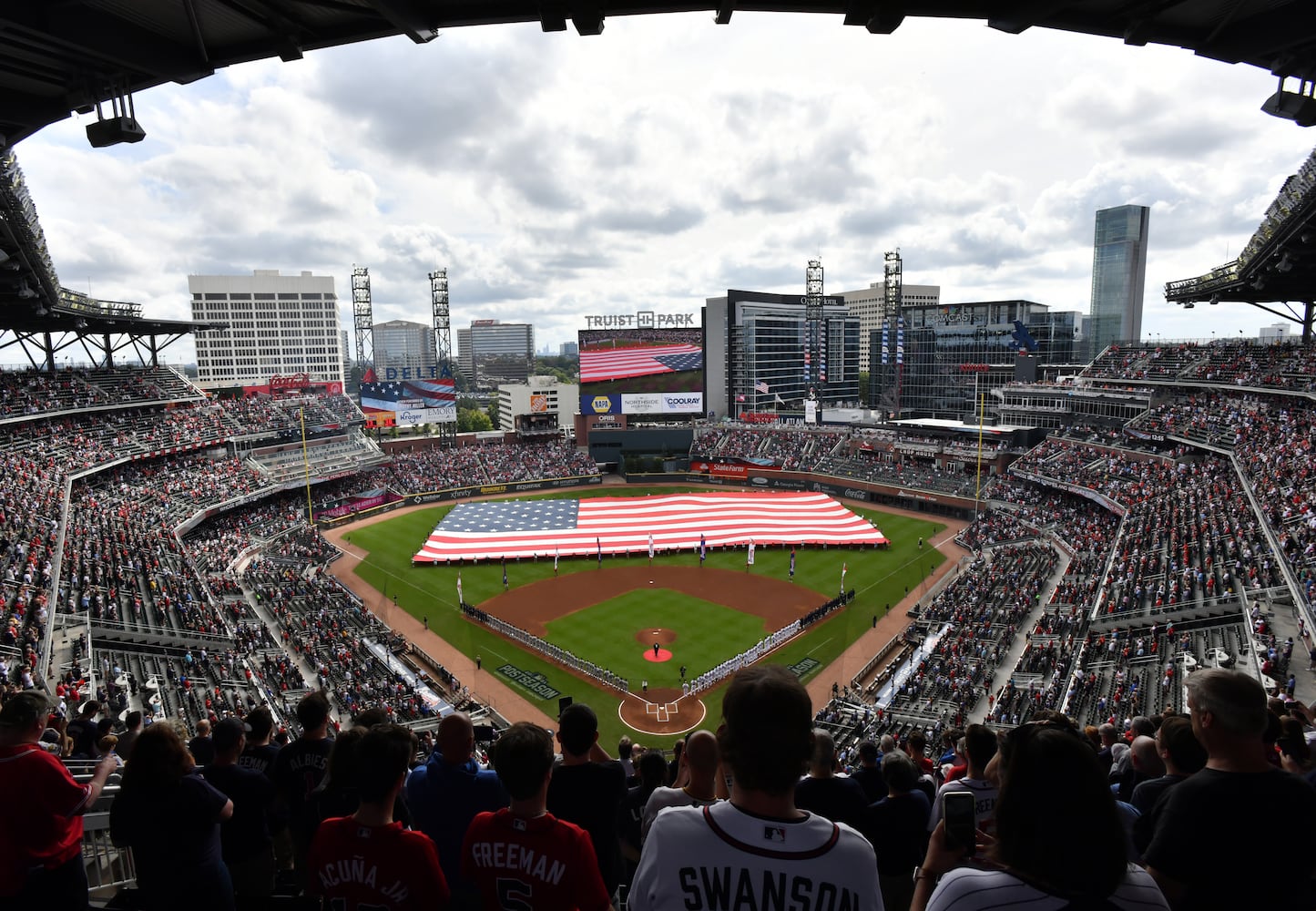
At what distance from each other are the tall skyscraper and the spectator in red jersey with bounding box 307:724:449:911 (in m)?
161

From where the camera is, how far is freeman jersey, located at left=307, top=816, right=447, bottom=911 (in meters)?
3.46

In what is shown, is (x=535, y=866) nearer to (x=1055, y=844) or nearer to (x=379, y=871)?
(x=379, y=871)

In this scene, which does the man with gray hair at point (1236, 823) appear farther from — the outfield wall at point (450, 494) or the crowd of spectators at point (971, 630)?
the outfield wall at point (450, 494)

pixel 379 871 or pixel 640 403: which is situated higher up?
pixel 379 871

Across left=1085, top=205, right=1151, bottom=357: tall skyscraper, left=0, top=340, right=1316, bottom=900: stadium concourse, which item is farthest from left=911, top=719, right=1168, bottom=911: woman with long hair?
left=1085, top=205, right=1151, bottom=357: tall skyscraper

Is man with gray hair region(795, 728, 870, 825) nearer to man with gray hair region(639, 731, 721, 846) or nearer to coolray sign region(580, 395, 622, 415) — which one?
man with gray hair region(639, 731, 721, 846)

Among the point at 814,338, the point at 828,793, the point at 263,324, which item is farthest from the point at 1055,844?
the point at 263,324

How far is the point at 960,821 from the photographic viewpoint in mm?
3279

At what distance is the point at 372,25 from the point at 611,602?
29712 millimetres

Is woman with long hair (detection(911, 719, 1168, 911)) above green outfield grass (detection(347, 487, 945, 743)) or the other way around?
above

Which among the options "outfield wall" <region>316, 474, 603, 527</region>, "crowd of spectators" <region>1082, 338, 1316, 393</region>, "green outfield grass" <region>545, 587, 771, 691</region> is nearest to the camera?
"green outfield grass" <region>545, 587, 771, 691</region>

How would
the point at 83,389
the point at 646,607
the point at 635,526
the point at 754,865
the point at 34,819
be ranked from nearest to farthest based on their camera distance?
1. the point at 754,865
2. the point at 34,819
3. the point at 646,607
4. the point at 83,389
5. the point at 635,526

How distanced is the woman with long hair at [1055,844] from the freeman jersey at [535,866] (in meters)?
1.63

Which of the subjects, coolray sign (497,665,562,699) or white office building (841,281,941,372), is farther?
white office building (841,281,941,372)
